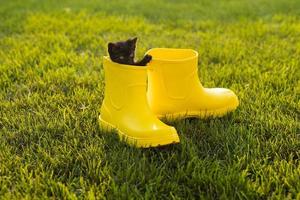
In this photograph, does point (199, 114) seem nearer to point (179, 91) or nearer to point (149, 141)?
point (179, 91)

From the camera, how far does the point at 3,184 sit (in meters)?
1.78

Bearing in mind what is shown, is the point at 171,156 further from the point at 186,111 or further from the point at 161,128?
the point at 186,111

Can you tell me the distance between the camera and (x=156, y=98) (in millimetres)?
2289

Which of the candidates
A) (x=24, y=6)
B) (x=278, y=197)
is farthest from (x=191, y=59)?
(x=24, y=6)

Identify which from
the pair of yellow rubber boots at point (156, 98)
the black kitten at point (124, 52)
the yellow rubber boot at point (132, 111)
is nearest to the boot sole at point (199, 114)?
the pair of yellow rubber boots at point (156, 98)

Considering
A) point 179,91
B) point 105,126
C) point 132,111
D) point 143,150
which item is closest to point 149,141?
point 143,150

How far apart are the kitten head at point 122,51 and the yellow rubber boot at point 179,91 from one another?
0.49 feet

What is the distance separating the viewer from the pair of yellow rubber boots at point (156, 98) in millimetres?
2023

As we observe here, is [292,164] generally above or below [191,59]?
below

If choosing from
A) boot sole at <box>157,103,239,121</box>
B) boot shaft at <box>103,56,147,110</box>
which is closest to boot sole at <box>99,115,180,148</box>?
boot shaft at <box>103,56,147,110</box>

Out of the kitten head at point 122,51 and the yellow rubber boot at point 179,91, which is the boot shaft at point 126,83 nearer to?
the kitten head at point 122,51

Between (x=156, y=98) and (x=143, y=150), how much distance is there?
363 mm

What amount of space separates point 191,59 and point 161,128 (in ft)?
1.39

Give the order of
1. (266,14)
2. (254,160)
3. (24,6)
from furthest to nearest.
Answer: (24,6), (266,14), (254,160)
